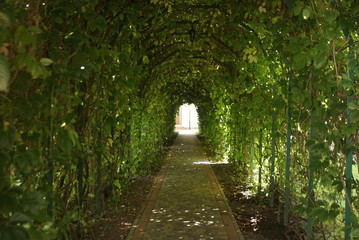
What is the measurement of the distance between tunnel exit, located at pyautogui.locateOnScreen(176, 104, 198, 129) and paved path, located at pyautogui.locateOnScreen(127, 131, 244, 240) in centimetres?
3441

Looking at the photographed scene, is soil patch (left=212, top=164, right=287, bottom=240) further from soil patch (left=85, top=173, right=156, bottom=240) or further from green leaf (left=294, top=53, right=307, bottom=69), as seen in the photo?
green leaf (left=294, top=53, right=307, bottom=69)

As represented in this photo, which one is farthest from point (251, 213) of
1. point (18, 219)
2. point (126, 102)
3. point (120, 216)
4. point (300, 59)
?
point (18, 219)

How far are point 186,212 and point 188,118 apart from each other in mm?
39188

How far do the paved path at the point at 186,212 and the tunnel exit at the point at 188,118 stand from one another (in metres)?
34.4

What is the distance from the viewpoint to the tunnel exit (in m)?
43.6

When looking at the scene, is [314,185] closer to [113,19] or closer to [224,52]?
[113,19]

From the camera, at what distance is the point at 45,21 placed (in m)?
2.65

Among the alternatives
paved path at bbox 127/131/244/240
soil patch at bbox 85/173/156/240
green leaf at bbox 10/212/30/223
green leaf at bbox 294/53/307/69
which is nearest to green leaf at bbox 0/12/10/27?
green leaf at bbox 10/212/30/223

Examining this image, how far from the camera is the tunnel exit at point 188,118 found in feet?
143

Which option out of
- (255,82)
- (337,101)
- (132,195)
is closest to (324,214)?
(337,101)

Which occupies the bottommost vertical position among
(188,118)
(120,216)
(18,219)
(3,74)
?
(120,216)

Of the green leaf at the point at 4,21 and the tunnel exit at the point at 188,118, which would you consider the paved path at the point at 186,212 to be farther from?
the tunnel exit at the point at 188,118

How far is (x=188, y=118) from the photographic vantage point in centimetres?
4475

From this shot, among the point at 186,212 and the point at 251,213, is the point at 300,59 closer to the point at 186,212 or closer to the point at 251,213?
the point at 251,213
